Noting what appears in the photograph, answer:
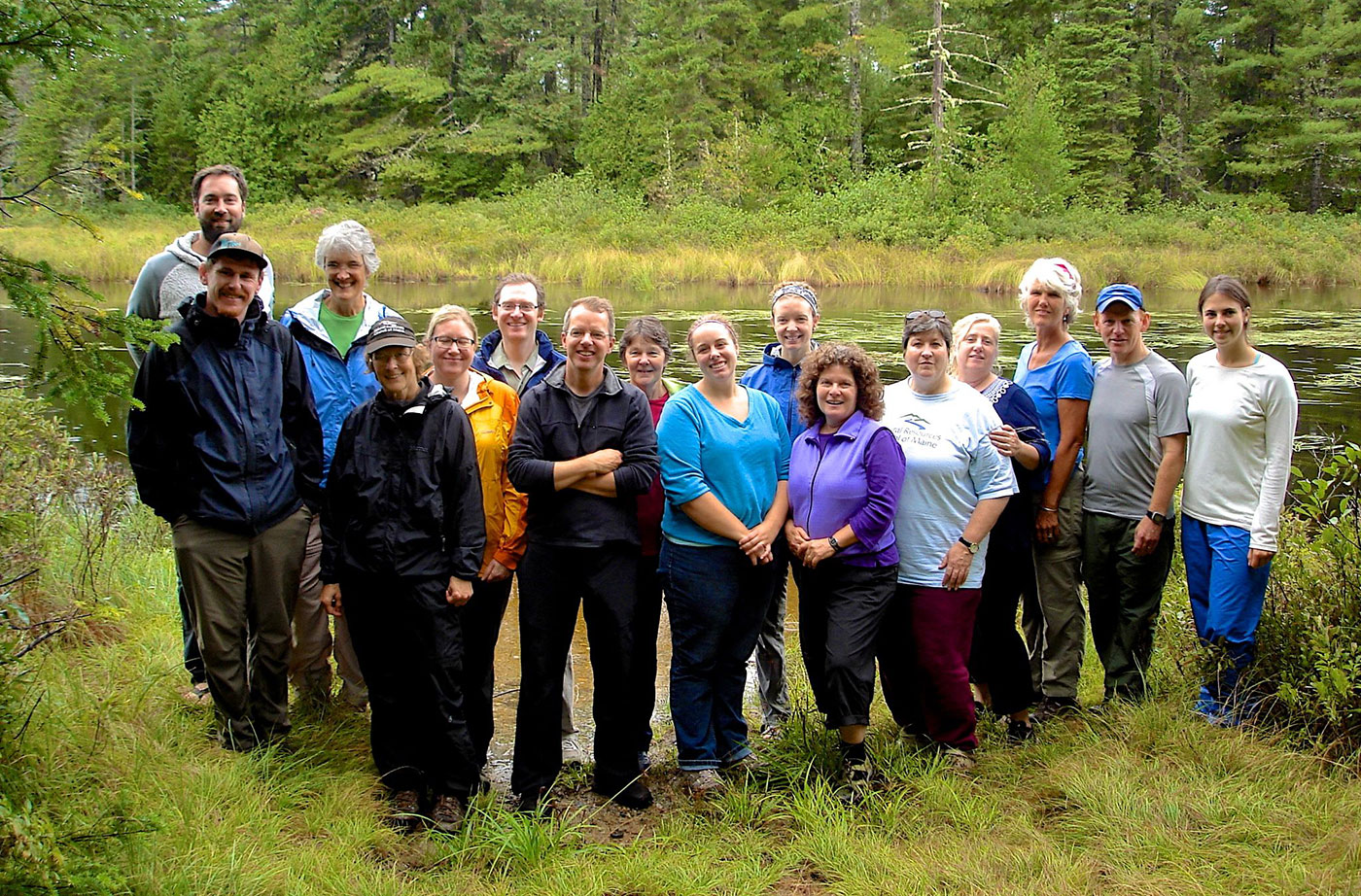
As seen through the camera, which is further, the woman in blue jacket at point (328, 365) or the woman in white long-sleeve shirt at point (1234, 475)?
the woman in blue jacket at point (328, 365)

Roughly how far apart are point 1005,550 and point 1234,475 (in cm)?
87

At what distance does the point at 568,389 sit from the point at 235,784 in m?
1.69

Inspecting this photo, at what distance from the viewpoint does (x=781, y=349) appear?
441 centimetres

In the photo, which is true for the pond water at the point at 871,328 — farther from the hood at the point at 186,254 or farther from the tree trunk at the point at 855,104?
the tree trunk at the point at 855,104

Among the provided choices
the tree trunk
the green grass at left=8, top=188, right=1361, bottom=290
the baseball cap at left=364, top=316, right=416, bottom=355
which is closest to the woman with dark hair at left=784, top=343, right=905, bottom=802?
the baseball cap at left=364, top=316, right=416, bottom=355

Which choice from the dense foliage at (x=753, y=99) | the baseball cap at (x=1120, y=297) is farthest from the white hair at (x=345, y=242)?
the dense foliage at (x=753, y=99)

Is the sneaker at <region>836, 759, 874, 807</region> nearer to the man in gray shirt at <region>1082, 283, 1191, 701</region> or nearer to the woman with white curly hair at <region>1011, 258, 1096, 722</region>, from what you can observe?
the woman with white curly hair at <region>1011, 258, 1096, 722</region>

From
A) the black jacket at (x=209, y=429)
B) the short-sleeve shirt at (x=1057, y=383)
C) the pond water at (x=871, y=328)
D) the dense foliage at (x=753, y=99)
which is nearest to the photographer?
the black jacket at (x=209, y=429)

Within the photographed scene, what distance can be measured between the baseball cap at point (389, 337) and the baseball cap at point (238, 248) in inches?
16.5

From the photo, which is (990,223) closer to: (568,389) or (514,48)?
(514,48)

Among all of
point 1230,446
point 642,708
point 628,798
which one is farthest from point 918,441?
point 628,798

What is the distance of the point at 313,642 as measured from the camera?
13.7 feet

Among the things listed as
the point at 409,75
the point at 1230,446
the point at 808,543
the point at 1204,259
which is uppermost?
the point at 409,75

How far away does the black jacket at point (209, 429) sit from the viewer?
3432 mm
